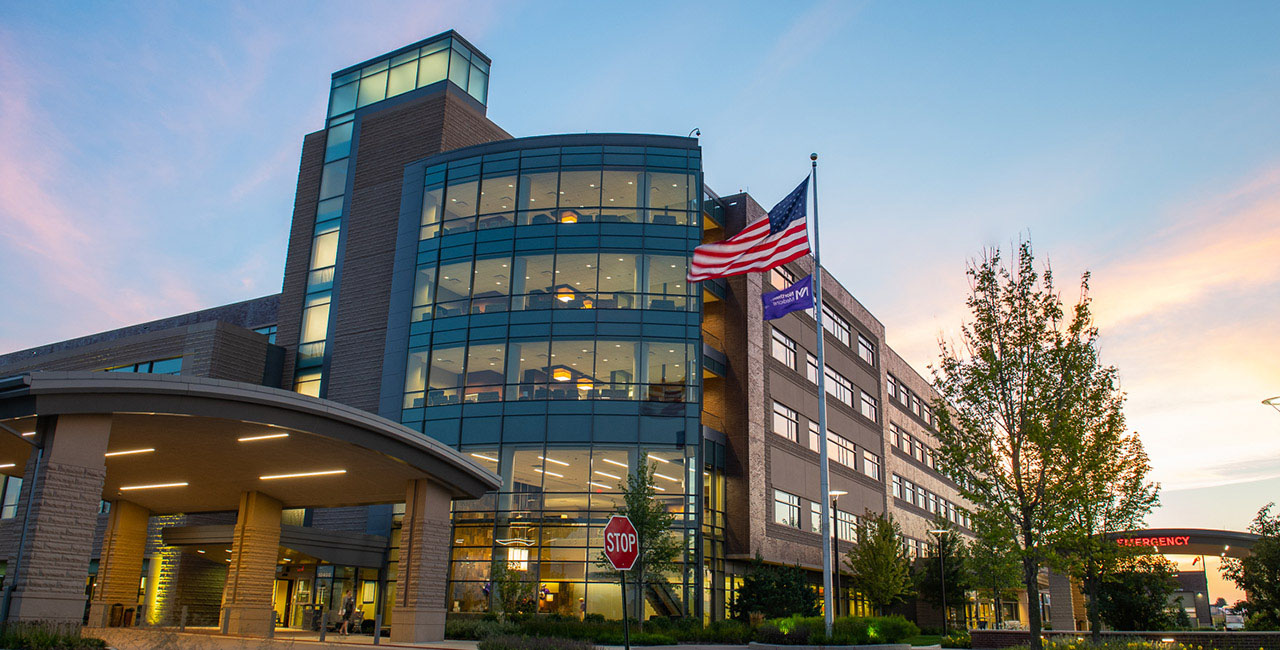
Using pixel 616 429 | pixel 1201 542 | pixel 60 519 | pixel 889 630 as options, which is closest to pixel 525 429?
pixel 616 429

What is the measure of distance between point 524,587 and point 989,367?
1935 centimetres

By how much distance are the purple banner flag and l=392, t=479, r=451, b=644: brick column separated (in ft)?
35.4

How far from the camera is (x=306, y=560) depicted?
121ft

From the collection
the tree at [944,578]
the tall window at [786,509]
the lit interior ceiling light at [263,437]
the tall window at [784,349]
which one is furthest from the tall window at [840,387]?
the lit interior ceiling light at [263,437]

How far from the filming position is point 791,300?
26266 millimetres

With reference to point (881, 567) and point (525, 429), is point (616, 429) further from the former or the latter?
point (881, 567)

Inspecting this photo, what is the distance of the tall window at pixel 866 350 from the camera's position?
61.3m

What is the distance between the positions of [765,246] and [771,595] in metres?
16.4

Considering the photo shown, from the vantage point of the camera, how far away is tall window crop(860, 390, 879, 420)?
59591 millimetres

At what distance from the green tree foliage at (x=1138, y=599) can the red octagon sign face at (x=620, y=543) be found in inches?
1103

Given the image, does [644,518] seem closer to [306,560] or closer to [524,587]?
[524,587]

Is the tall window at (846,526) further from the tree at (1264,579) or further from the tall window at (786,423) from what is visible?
the tree at (1264,579)

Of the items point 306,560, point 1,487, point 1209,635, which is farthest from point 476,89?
point 1209,635

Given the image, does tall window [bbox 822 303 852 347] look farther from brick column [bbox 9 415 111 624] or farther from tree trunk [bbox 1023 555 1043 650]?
brick column [bbox 9 415 111 624]
